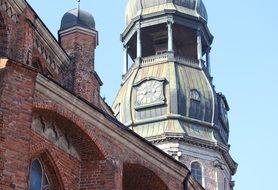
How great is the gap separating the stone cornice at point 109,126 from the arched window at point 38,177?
1.33 metres

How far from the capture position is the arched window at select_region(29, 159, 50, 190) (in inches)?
579

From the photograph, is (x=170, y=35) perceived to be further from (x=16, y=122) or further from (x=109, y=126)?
(x=16, y=122)

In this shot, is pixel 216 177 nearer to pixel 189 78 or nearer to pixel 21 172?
pixel 189 78

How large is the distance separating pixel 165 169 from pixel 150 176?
474 millimetres

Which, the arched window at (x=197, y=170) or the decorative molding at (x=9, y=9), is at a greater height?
the arched window at (x=197, y=170)

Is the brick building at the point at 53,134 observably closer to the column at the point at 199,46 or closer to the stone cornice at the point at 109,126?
the stone cornice at the point at 109,126

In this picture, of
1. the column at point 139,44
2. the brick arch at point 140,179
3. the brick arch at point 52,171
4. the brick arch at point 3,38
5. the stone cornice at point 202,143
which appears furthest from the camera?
the column at point 139,44

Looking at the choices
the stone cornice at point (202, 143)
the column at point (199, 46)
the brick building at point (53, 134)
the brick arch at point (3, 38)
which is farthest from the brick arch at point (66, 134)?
the column at point (199, 46)

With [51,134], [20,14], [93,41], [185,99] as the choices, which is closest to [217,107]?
[185,99]

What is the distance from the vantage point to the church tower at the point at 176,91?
138 ft

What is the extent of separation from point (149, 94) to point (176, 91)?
1611 millimetres

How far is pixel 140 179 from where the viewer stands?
17.7 m

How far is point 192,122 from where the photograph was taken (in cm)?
4275

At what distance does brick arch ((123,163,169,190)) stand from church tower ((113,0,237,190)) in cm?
2232
